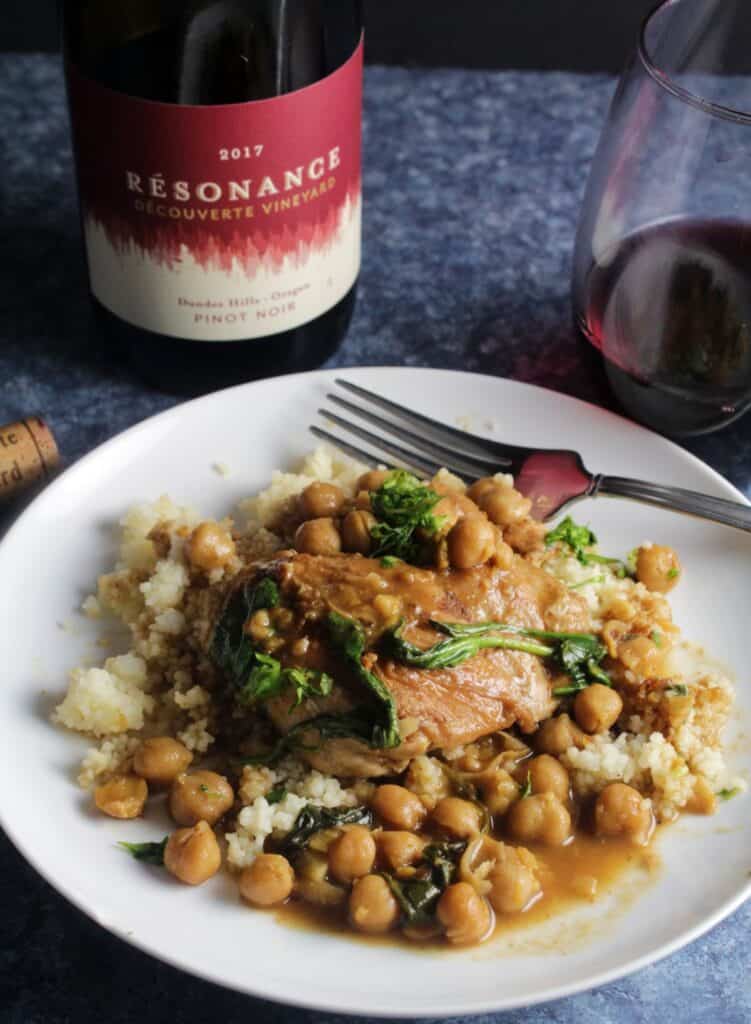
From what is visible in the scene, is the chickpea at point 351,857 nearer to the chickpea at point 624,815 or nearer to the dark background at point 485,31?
the chickpea at point 624,815

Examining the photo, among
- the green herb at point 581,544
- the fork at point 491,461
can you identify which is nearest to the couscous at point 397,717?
the green herb at point 581,544

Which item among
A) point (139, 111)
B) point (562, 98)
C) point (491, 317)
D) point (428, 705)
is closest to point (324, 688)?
point (428, 705)

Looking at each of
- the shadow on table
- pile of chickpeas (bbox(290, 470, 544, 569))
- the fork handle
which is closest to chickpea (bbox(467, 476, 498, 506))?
pile of chickpeas (bbox(290, 470, 544, 569))

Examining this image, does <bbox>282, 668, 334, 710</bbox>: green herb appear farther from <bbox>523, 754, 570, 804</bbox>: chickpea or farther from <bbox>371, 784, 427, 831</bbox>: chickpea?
<bbox>523, 754, 570, 804</bbox>: chickpea

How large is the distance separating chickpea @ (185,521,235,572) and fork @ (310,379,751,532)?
497mm

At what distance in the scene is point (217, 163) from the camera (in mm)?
3203

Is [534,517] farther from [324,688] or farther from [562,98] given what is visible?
[562,98]

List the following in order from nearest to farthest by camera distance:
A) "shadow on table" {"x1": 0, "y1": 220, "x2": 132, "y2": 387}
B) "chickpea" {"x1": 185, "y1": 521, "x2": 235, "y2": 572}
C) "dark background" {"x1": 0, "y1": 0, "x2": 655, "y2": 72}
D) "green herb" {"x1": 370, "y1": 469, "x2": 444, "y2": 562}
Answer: "green herb" {"x1": 370, "y1": 469, "x2": 444, "y2": 562} < "chickpea" {"x1": 185, "y1": 521, "x2": 235, "y2": 572} < "shadow on table" {"x1": 0, "y1": 220, "x2": 132, "y2": 387} < "dark background" {"x1": 0, "y1": 0, "x2": 655, "y2": 72}

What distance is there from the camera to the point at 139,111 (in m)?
3.14

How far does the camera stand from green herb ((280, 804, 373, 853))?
260 centimetres

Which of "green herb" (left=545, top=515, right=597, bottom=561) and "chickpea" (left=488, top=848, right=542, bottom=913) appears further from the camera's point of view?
"green herb" (left=545, top=515, right=597, bottom=561)

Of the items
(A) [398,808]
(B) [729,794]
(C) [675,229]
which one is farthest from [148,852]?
(C) [675,229]

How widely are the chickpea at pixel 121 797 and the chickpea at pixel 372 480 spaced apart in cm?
89

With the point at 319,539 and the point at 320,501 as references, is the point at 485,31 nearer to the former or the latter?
the point at 320,501
